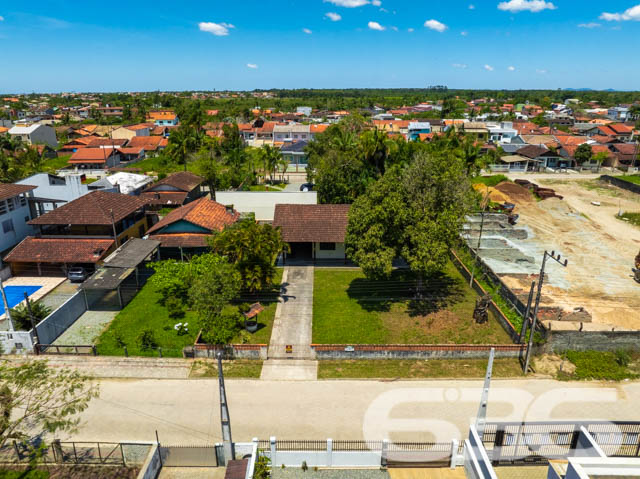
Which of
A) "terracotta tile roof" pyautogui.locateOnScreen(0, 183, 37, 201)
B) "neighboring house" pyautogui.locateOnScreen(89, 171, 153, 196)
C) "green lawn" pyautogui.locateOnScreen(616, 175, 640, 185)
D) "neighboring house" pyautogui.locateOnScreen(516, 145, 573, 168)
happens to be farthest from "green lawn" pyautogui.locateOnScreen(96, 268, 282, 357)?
"neighboring house" pyautogui.locateOnScreen(516, 145, 573, 168)

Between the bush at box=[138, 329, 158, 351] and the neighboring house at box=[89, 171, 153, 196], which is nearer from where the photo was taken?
the bush at box=[138, 329, 158, 351]

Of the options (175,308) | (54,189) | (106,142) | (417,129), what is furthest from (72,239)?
(417,129)

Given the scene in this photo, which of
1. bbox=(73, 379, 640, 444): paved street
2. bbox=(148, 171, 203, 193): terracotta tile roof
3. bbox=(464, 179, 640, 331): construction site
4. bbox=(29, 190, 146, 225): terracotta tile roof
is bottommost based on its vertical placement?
bbox=(73, 379, 640, 444): paved street

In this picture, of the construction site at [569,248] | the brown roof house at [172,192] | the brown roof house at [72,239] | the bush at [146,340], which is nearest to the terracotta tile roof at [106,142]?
the brown roof house at [172,192]

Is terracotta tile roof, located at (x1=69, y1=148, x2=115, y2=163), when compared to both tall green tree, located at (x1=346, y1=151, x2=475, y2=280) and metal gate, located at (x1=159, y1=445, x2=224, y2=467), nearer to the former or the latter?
tall green tree, located at (x1=346, y1=151, x2=475, y2=280)

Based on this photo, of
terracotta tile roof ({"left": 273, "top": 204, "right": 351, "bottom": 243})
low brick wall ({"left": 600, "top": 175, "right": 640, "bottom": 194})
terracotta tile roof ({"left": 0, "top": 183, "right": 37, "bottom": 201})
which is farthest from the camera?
low brick wall ({"left": 600, "top": 175, "right": 640, "bottom": 194})

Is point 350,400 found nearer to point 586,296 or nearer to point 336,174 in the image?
point 586,296

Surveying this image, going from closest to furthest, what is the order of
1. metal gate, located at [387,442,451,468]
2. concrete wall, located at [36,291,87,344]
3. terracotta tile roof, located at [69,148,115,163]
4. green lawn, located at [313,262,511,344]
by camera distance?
metal gate, located at [387,442,451,468] < concrete wall, located at [36,291,87,344] < green lawn, located at [313,262,511,344] < terracotta tile roof, located at [69,148,115,163]
